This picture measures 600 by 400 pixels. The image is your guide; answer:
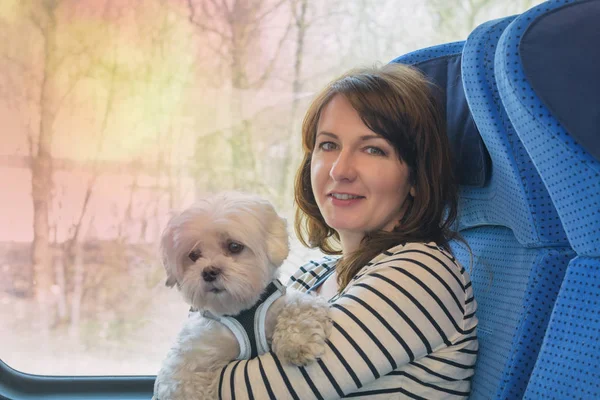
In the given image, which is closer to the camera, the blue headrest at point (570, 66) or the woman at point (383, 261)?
the blue headrest at point (570, 66)

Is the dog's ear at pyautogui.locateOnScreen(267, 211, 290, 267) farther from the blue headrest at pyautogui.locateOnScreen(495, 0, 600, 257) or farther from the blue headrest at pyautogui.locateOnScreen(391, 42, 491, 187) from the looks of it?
the blue headrest at pyautogui.locateOnScreen(495, 0, 600, 257)

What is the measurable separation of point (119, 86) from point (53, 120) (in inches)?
11.3

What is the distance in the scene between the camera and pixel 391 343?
4.00ft

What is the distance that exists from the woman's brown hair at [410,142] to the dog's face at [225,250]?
22 centimetres

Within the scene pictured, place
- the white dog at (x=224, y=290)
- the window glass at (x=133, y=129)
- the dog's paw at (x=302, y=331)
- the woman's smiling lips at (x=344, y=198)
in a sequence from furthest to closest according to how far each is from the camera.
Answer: the window glass at (x=133, y=129), the woman's smiling lips at (x=344, y=198), the white dog at (x=224, y=290), the dog's paw at (x=302, y=331)

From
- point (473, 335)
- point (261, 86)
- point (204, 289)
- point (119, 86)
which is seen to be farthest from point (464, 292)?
point (119, 86)

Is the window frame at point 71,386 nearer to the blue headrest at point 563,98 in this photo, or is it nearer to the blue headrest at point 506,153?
the blue headrest at point 506,153

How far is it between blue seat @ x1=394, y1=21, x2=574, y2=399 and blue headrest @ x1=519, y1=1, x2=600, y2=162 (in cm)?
20

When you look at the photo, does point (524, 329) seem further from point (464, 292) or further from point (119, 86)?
point (119, 86)

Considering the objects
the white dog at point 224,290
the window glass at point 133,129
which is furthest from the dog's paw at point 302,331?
the window glass at point 133,129

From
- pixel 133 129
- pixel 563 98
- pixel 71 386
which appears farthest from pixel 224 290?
pixel 71 386

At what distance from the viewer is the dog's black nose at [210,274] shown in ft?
4.52

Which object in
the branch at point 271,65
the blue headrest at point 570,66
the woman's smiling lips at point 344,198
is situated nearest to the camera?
the blue headrest at point 570,66

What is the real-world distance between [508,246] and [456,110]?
382 millimetres
